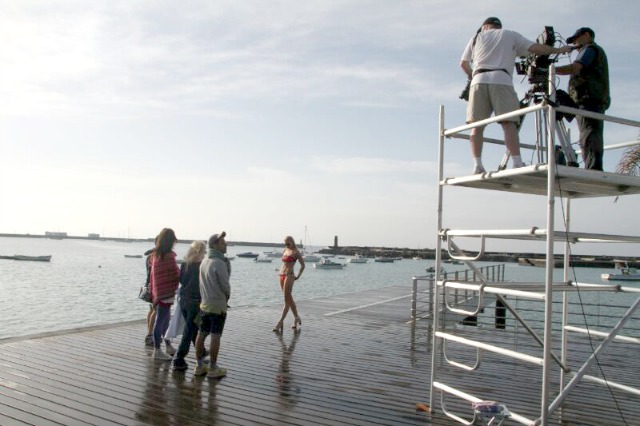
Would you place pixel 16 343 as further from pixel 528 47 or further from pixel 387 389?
pixel 528 47

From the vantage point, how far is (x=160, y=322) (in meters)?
8.58

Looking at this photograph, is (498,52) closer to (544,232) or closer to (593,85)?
(593,85)

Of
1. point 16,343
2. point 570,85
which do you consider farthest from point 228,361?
point 570,85

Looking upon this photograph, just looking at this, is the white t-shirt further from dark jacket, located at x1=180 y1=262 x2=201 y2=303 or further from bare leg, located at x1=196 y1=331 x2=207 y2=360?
bare leg, located at x1=196 y1=331 x2=207 y2=360

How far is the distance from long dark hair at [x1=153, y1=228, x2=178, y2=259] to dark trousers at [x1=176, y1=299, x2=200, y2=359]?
80 centimetres

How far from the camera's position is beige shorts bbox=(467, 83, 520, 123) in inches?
209

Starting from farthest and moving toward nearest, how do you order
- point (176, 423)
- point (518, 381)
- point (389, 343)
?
point (389, 343) < point (518, 381) < point (176, 423)

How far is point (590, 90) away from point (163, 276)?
5915mm

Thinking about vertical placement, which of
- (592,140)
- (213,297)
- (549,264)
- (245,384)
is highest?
(592,140)

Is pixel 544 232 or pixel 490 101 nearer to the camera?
pixel 544 232

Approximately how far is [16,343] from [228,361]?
3.54 m

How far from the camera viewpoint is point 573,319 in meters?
31.2

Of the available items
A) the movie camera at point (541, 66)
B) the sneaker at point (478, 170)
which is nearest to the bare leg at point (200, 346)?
the sneaker at point (478, 170)

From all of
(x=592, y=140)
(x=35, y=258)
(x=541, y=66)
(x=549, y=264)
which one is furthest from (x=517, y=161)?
(x=35, y=258)
